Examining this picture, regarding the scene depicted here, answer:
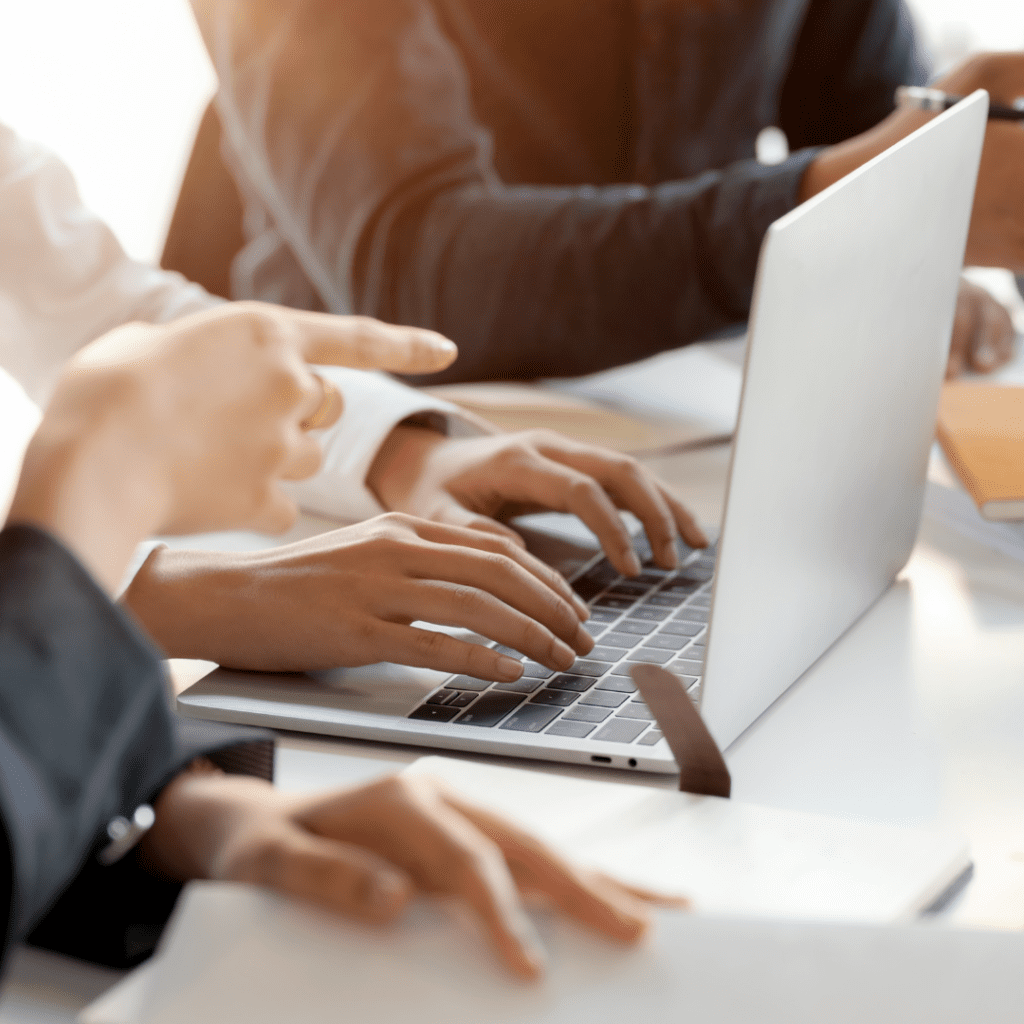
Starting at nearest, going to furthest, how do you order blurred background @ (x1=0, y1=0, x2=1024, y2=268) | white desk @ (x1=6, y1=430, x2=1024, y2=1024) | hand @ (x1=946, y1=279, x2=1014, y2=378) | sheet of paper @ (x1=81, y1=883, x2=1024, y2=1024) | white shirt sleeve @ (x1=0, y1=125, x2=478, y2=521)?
sheet of paper @ (x1=81, y1=883, x2=1024, y2=1024) → white desk @ (x1=6, y1=430, x2=1024, y2=1024) → white shirt sleeve @ (x1=0, y1=125, x2=478, y2=521) → hand @ (x1=946, y1=279, x2=1014, y2=378) → blurred background @ (x1=0, y1=0, x2=1024, y2=268)

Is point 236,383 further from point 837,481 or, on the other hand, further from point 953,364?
point 953,364

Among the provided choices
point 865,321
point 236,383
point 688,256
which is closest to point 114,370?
point 236,383

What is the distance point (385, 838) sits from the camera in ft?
1.00

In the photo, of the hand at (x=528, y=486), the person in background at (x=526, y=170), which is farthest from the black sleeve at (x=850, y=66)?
the hand at (x=528, y=486)

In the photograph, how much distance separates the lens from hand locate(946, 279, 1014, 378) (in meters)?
1.02

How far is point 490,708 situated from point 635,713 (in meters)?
0.06

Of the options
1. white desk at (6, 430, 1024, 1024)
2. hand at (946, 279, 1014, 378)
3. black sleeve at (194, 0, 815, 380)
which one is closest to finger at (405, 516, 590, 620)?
white desk at (6, 430, 1024, 1024)

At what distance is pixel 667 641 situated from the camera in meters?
0.57

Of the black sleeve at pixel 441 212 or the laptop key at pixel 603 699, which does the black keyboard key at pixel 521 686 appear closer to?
the laptop key at pixel 603 699

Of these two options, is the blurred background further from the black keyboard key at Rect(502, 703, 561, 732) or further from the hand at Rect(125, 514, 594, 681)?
the black keyboard key at Rect(502, 703, 561, 732)

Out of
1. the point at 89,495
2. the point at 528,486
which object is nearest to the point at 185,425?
the point at 89,495

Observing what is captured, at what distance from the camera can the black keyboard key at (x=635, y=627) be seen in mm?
580

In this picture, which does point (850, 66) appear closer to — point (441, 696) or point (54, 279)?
point (54, 279)

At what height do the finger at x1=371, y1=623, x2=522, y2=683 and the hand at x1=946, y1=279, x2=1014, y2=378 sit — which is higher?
the finger at x1=371, y1=623, x2=522, y2=683
